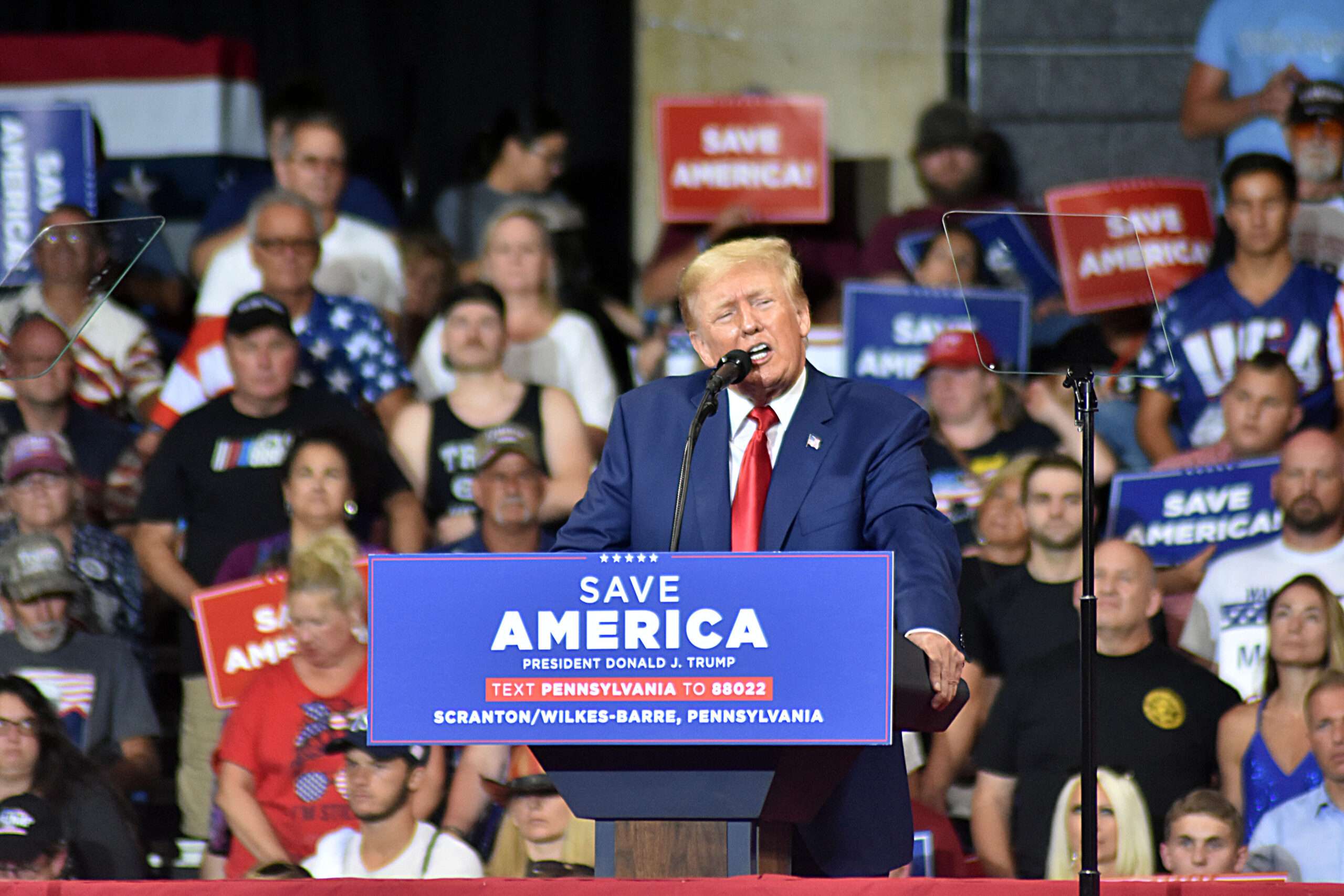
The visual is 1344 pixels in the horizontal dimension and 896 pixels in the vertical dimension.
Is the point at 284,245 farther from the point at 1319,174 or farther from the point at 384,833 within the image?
the point at 1319,174

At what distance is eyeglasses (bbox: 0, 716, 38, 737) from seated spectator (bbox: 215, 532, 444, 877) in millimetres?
480

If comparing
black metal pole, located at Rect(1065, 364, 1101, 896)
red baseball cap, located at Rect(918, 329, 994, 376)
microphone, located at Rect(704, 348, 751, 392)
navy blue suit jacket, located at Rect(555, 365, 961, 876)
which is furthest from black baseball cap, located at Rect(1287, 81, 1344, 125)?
microphone, located at Rect(704, 348, 751, 392)

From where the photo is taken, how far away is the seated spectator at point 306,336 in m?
5.71

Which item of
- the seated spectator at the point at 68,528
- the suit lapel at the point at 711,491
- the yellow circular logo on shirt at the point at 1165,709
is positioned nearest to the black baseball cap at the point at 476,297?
the seated spectator at the point at 68,528

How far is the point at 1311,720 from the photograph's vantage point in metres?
4.70

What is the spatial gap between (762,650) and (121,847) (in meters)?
3.16

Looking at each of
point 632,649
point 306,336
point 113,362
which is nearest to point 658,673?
point 632,649

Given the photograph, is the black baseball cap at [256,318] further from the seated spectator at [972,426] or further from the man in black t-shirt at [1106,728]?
the man in black t-shirt at [1106,728]

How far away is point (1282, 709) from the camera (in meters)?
4.82

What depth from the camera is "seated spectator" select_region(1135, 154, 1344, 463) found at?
5.62m

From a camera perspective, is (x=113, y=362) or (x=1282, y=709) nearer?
(x=1282, y=709)

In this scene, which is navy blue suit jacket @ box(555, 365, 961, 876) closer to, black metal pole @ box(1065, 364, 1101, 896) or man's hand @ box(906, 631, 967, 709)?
man's hand @ box(906, 631, 967, 709)

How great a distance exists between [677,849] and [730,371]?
64 cm

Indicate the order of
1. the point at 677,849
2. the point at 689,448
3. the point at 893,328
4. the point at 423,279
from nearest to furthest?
1. the point at 677,849
2. the point at 689,448
3. the point at 893,328
4. the point at 423,279
